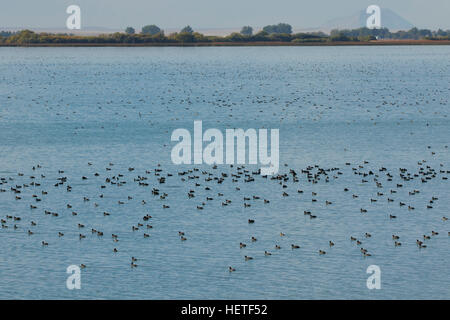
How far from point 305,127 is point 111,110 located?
98.2 ft

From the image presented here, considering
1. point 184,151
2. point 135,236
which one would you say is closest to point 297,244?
point 135,236

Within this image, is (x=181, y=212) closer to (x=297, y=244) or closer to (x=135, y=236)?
(x=135, y=236)

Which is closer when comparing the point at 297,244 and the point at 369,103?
the point at 297,244

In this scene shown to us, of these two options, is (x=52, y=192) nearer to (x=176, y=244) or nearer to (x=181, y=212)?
(x=181, y=212)

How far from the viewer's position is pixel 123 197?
177 feet

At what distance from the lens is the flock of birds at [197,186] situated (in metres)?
47.3

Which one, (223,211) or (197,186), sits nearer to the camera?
(223,211)

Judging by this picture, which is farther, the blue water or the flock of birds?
the flock of birds

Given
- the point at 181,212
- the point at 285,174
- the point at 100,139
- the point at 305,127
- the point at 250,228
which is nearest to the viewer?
the point at 250,228

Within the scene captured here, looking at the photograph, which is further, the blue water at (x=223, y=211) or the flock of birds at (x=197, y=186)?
the flock of birds at (x=197, y=186)

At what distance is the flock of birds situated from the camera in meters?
47.3

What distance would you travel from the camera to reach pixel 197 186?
56.9m

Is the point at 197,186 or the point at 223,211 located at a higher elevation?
the point at 197,186

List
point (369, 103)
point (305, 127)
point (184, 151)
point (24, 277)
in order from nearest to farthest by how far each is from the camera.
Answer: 1. point (24, 277)
2. point (184, 151)
3. point (305, 127)
4. point (369, 103)
